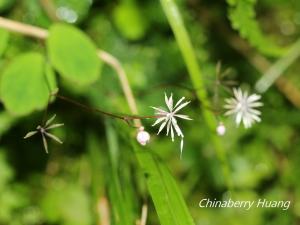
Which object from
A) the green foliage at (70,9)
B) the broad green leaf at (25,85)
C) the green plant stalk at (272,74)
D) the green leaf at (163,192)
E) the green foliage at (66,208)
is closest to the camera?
the green leaf at (163,192)

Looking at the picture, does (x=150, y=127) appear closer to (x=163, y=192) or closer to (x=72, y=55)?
(x=72, y=55)

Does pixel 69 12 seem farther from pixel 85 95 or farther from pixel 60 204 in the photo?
pixel 60 204

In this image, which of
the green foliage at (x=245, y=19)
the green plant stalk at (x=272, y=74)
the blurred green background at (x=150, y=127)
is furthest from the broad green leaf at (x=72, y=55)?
the green plant stalk at (x=272, y=74)

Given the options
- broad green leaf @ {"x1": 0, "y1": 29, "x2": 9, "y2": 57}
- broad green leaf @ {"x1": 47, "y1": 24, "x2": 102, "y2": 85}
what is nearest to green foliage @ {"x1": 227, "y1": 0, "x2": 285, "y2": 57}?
broad green leaf @ {"x1": 47, "y1": 24, "x2": 102, "y2": 85}

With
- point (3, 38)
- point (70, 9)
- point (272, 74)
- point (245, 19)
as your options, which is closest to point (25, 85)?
point (3, 38)

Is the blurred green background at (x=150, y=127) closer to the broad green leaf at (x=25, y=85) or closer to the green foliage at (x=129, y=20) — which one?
the green foliage at (x=129, y=20)

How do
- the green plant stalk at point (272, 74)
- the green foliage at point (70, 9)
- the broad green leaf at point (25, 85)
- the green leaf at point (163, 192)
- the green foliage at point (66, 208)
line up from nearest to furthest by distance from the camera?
1. the green leaf at point (163, 192)
2. the broad green leaf at point (25, 85)
3. the green foliage at point (70, 9)
4. the green foliage at point (66, 208)
5. the green plant stalk at point (272, 74)

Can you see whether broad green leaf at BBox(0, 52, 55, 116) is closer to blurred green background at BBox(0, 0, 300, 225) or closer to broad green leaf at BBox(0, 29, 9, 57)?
broad green leaf at BBox(0, 29, 9, 57)
